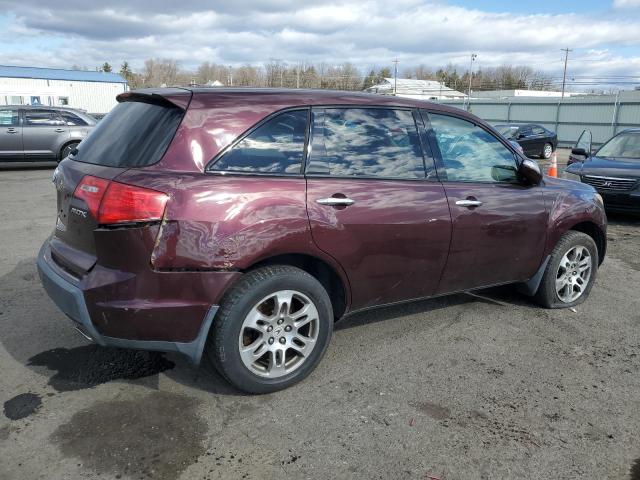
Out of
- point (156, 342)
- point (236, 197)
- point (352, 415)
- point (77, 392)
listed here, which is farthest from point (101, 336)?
point (352, 415)

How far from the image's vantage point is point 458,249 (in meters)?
3.86

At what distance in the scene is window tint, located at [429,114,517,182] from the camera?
3902 millimetres

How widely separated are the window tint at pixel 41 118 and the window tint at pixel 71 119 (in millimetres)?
152

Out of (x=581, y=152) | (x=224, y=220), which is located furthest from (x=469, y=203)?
(x=581, y=152)

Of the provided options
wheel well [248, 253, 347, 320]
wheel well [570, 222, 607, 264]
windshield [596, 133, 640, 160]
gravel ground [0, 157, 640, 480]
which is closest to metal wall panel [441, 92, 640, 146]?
windshield [596, 133, 640, 160]

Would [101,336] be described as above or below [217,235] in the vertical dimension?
below

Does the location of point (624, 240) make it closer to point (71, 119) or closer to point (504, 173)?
point (504, 173)

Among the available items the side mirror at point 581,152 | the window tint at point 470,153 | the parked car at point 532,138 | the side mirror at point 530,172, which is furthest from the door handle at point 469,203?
the parked car at point 532,138

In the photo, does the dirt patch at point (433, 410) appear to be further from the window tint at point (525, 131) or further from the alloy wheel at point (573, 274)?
the window tint at point (525, 131)

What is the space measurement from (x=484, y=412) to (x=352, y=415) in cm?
77

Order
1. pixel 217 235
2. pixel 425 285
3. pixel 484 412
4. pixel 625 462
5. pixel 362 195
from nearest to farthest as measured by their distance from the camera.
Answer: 1. pixel 625 462
2. pixel 217 235
3. pixel 484 412
4. pixel 362 195
5. pixel 425 285

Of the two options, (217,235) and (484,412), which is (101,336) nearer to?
(217,235)

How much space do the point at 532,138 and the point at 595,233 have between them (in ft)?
55.2

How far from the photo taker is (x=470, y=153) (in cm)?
408
